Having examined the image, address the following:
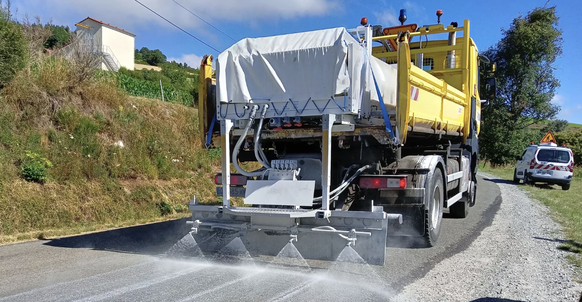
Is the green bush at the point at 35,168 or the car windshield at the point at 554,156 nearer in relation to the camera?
the green bush at the point at 35,168

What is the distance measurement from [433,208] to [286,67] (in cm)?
306

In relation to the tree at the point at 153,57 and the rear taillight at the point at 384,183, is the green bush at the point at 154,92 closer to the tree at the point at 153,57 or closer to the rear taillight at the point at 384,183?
the rear taillight at the point at 384,183

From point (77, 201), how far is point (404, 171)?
23.4 ft

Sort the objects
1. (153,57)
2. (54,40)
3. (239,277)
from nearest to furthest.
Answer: (239,277) < (54,40) < (153,57)

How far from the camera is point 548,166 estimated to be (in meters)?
19.1

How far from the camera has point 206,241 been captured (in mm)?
6383

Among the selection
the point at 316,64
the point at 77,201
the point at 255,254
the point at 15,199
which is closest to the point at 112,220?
the point at 77,201

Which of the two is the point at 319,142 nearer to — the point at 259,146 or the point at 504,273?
the point at 259,146

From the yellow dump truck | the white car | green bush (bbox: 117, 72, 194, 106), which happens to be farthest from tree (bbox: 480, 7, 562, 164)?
the yellow dump truck

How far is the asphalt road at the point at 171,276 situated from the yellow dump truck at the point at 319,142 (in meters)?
0.39

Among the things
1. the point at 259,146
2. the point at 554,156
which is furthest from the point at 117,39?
the point at 259,146

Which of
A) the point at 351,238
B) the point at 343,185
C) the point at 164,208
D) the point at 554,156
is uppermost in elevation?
the point at 554,156

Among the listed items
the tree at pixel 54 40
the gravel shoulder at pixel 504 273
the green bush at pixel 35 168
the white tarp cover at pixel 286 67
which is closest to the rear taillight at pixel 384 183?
the gravel shoulder at pixel 504 273

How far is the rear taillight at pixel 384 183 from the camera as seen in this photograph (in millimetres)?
5875
